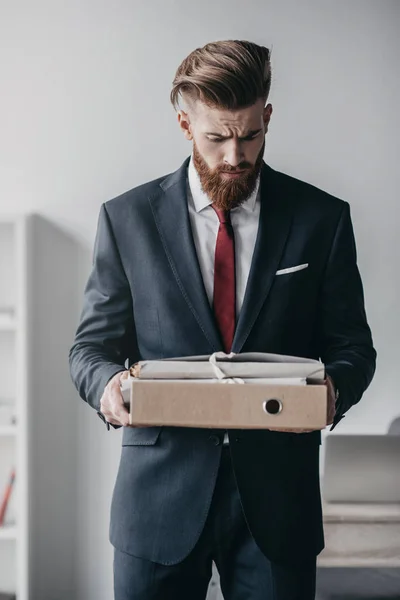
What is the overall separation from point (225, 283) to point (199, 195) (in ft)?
0.64

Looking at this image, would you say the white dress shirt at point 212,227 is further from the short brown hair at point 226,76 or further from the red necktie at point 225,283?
the short brown hair at point 226,76

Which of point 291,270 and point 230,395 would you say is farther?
point 291,270

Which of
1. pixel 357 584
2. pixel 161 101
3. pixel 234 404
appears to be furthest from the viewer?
pixel 161 101

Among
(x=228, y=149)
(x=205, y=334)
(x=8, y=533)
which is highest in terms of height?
(x=228, y=149)

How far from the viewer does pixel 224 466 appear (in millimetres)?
1421

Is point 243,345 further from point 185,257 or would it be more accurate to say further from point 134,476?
point 134,476

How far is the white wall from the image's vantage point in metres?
2.67

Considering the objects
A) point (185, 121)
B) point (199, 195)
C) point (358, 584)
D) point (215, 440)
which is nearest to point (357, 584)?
point (358, 584)

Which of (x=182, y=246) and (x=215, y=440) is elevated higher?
(x=182, y=246)

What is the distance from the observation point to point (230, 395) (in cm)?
117

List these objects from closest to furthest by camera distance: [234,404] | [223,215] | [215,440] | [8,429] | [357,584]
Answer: [234,404], [215,440], [223,215], [357,584], [8,429]

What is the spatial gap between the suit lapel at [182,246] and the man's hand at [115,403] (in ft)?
0.61

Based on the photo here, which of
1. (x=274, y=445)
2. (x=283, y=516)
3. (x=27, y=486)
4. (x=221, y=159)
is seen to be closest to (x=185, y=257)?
(x=221, y=159)

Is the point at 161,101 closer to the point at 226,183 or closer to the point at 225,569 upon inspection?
the point at 226,183
